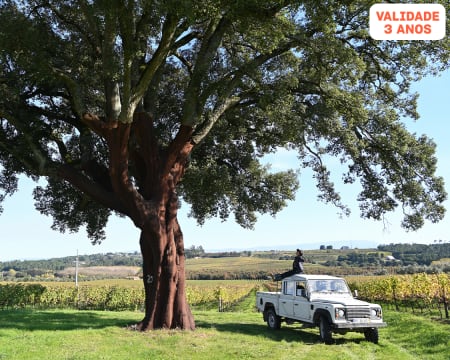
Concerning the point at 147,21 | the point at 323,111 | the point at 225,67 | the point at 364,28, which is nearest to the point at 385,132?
the point at 323,111

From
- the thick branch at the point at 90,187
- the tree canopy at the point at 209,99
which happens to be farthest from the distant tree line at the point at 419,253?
the thick branch at the point at 90,187

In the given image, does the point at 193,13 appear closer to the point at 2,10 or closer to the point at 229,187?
the point at 2,10

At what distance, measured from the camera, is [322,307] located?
15039 millimetres

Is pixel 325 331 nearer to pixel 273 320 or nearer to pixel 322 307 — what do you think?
pixel 322 307

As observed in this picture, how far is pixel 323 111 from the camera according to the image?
17344 millimetres

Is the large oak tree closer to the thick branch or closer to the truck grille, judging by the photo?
the thick branch

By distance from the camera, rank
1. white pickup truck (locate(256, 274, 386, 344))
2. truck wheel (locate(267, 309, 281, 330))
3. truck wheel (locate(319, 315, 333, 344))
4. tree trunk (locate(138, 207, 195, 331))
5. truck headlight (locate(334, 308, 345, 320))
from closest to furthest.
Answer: truck headlight (locate(334, 308, 345, 320)), white pickup truck (locate(256, 274, 386, 344)), truck wheel (locate(319, 315, 333, 344)), tree trunk (locate(138, 207, 195, 331)), truck wheel (locate(267, 309, 281, 330))

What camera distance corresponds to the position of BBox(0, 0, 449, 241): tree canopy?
14086mm

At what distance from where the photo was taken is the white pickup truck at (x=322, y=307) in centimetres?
1452

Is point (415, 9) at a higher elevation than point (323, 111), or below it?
higher

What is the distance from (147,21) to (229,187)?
8347 millimetres

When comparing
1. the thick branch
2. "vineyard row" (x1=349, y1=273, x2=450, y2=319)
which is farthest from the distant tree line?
the thick branch

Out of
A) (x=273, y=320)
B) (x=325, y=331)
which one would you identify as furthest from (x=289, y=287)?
(x=325, y=331)

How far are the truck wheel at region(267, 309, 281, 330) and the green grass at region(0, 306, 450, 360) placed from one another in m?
0.46
